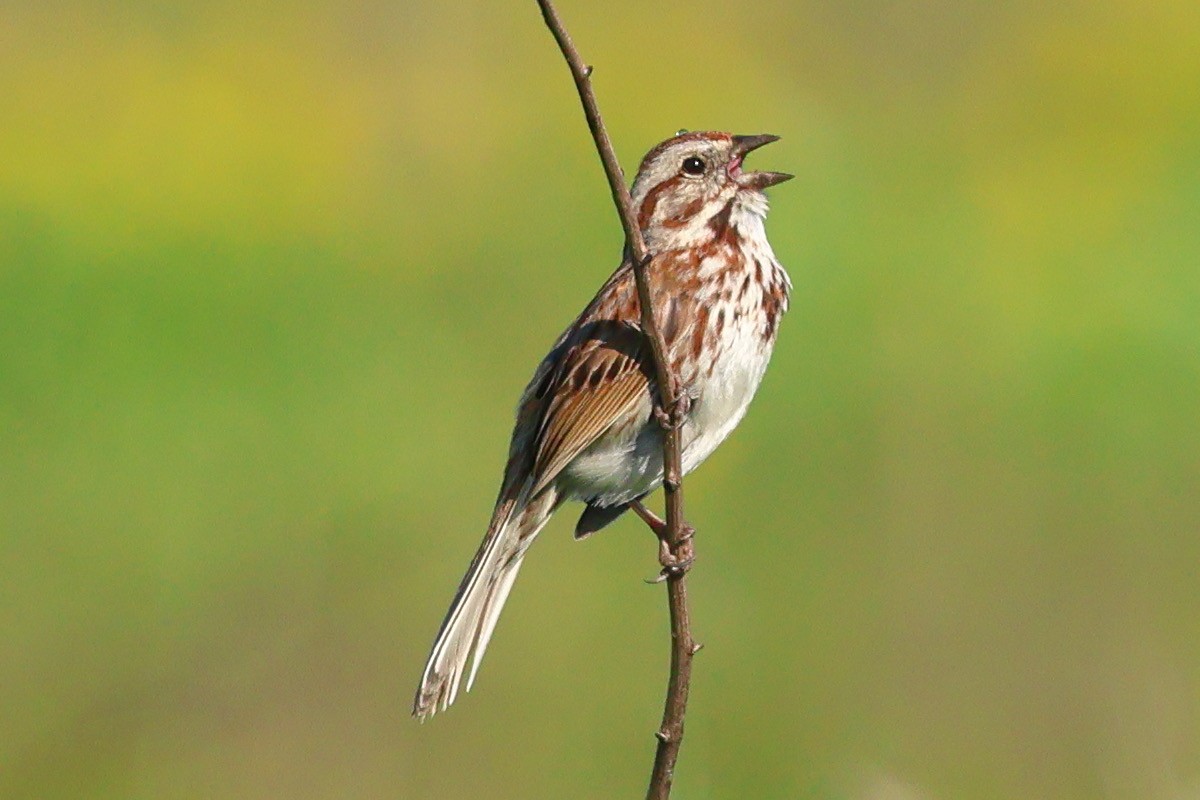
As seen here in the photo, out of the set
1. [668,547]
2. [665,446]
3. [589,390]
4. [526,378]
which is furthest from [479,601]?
[526,378]

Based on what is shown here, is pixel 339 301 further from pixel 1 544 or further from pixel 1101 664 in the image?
pixel 1101 664

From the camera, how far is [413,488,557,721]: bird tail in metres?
3.32

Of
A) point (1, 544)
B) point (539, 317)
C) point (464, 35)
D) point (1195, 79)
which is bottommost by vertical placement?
point (1, 544)

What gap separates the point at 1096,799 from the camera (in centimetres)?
413

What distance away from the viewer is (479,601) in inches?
136

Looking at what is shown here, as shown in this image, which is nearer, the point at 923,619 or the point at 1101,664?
the point at 1101,664

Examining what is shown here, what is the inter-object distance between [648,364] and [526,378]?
8.29ft

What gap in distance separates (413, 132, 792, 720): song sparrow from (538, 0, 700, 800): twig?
1.55ft

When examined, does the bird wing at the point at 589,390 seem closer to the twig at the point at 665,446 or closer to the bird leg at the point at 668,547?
the bird leg at the point at 668,547

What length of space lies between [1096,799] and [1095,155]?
390 cm

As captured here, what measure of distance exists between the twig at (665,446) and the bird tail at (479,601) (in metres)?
0.56

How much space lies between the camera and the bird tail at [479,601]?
10.9ft

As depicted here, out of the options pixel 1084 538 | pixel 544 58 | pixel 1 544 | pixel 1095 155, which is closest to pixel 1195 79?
pixel 1095 155

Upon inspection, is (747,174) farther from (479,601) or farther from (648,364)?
(479,601)
